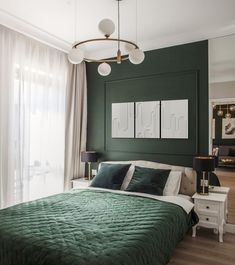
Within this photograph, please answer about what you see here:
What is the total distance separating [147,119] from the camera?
4.21 m

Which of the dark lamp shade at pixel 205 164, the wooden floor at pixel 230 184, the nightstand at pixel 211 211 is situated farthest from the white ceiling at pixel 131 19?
the nightstand at pixel 211 211

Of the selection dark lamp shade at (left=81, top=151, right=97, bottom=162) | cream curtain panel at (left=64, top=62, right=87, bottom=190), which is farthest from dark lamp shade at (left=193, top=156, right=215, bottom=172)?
cream curtain panel at (left=64, top=62, right=87, bottom=190)

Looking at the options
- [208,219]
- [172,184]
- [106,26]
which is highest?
[106,26]

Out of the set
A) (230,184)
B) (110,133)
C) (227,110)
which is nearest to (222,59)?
(227,110)

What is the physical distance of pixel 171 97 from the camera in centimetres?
403

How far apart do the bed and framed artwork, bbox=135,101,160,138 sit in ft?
4.10

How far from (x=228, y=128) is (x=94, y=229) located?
240 centimetres

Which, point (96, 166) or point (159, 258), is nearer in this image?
point (159, 258)

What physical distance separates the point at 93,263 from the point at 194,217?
1979 millimetres

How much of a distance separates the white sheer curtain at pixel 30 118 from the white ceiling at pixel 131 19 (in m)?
0.33

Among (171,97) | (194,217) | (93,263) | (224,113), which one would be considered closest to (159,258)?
(93,263)

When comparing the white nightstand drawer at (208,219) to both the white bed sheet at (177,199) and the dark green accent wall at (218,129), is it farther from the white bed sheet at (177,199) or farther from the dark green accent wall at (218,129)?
the dark green accent wall at (218,129)

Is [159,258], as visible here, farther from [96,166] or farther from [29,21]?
[29,21]

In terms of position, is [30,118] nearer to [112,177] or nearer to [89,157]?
[89,157]
